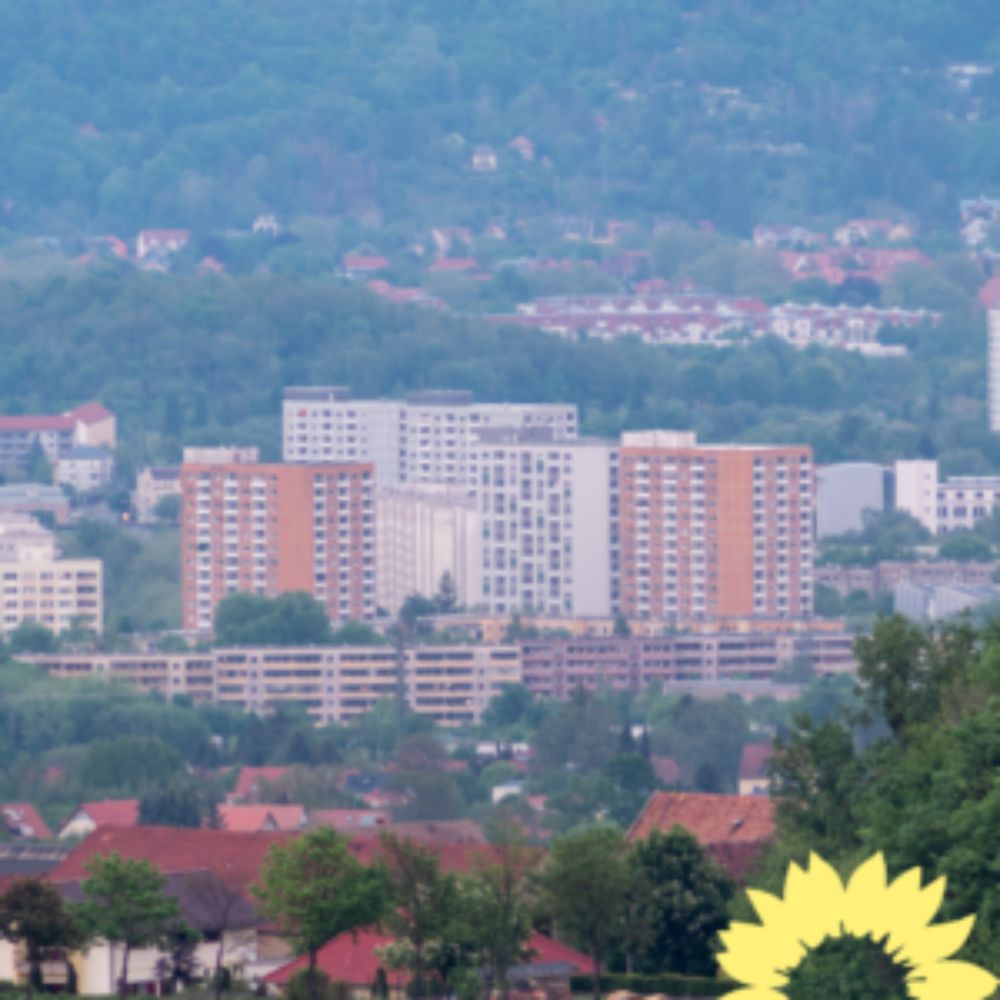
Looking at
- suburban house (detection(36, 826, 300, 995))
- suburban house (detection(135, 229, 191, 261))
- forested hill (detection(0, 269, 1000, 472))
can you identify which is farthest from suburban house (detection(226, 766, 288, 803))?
suburban house (detection(135, 229, 191, 261))

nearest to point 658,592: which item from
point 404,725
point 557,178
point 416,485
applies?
point 416,485

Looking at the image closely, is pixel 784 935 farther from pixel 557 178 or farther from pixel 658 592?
pixel 557 178

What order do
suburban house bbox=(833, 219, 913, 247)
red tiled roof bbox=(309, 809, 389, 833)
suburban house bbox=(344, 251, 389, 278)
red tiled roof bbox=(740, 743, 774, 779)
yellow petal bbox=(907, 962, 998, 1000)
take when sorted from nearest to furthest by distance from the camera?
yellow petal bbox=(907, 962, 998, 1000) → red tiled roof bbox=(309, 809, 389, 833) → red tiled roof bbox=(740, 743, 774, 779) → suburban house bbox=(344, 251, 389, 278) → suburban house bbox=(833, 219, 913, 247)

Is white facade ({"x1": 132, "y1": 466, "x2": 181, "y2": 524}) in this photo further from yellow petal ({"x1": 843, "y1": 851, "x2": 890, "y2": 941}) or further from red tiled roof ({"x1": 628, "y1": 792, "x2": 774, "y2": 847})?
yellow petal ({"x1": 843, "y1": 851, "x2": 890, "y2": 941})

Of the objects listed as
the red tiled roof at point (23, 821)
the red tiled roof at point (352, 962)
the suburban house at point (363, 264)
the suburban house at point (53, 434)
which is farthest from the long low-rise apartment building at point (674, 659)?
the suburban house at point (363, 264)

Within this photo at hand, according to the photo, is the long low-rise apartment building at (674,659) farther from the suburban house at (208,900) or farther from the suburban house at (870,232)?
the suburban house at (870,232)

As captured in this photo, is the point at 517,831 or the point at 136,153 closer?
the point at 517,831

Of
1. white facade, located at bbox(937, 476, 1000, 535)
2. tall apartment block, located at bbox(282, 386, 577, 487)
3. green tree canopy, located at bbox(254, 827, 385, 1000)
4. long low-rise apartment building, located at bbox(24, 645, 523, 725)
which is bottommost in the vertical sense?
green tree canopy, located at bbox(254, 827, 385, 1000)
